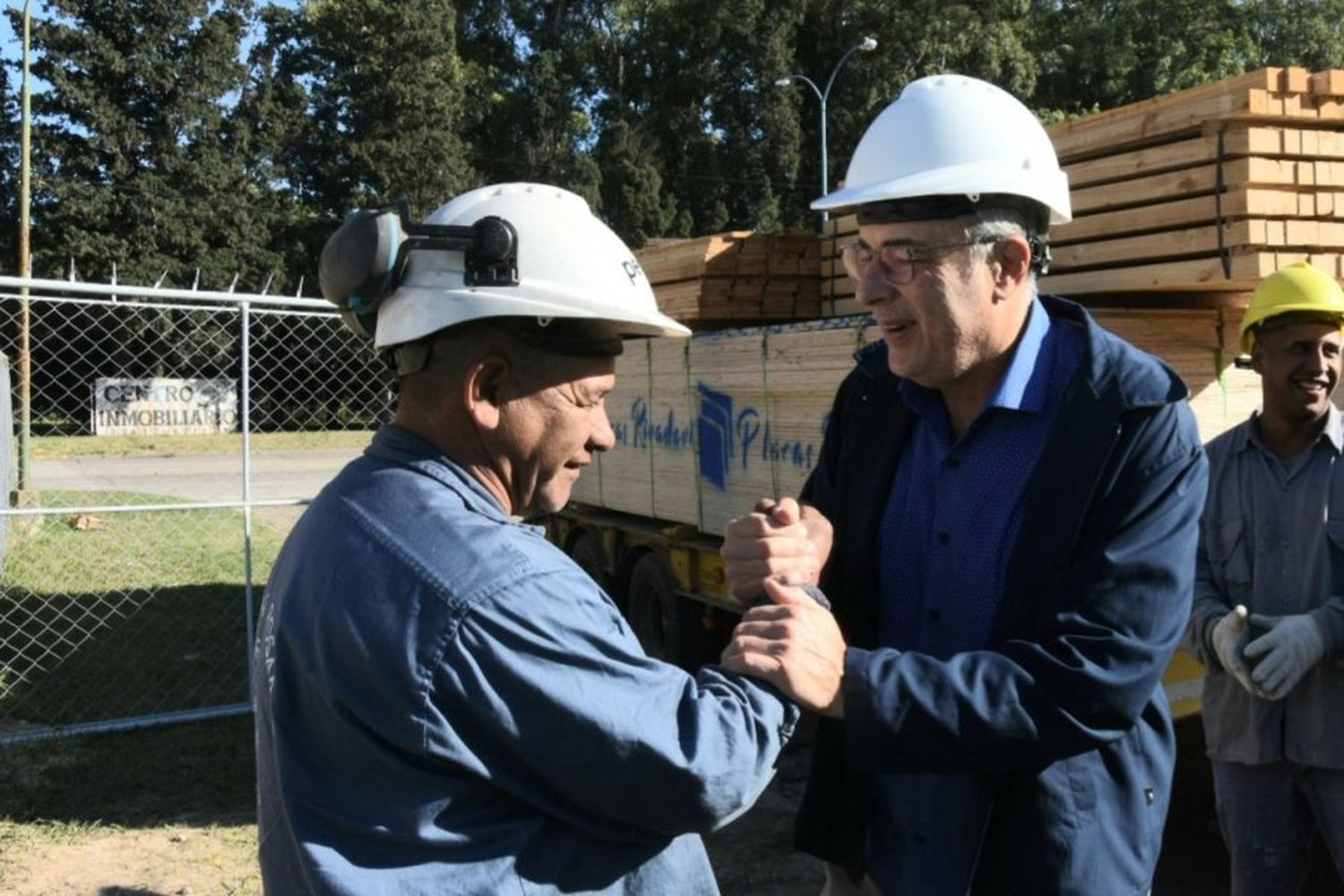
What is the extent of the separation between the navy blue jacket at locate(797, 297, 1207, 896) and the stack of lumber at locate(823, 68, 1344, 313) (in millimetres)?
3133

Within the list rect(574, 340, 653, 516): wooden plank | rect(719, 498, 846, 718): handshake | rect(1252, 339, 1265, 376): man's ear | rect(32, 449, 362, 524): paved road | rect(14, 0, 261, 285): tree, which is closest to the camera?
rect(719, 498, 846, 718): handshake

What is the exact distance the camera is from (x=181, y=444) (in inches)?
1102

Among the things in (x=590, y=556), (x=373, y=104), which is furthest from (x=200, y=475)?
(x=373, y=104)

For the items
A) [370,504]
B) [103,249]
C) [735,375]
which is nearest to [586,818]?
[370,504]

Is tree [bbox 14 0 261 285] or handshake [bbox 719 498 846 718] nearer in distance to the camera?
handshake [bbox 719 498 846 718]

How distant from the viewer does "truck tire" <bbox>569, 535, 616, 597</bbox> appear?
29.7 feet

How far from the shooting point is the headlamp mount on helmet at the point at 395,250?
1654 millimetres

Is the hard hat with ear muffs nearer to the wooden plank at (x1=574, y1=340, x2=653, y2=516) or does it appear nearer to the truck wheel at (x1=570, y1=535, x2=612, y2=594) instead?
the wooden plank at (x1=574, y1=340, x2=653, y2=516)

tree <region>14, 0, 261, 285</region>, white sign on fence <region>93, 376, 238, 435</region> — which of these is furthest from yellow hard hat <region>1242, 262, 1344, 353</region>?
tree <region>14, 0, 261, 285</region>

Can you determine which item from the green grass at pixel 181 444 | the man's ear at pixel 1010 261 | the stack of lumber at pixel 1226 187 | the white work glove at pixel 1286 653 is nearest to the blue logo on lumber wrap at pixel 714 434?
the stack of lumber at pixel 1226 187

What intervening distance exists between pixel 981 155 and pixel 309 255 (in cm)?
4041

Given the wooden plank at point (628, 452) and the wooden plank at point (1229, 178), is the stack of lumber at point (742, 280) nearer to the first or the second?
the wooden plank at point (628, 452)

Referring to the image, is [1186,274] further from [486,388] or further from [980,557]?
[486,388]

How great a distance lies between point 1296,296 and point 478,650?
315 cm
